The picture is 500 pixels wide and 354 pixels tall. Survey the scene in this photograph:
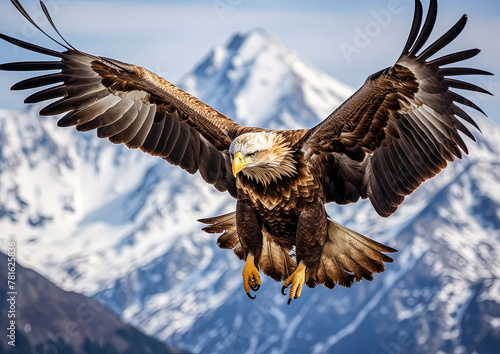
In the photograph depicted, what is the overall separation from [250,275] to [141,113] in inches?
82.8

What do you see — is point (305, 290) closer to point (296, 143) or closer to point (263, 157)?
point (296, 143)

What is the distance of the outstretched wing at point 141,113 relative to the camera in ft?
30.9

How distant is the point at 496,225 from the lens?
172 m

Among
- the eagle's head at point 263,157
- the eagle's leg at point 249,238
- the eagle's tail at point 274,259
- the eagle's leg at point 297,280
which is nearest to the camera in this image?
the eagle's head at point 263,157

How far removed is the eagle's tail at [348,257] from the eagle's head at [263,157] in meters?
1.01

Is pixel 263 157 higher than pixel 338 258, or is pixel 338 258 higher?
pixel 263 157

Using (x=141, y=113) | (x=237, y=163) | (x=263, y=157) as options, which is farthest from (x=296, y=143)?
(x=141, y=113)

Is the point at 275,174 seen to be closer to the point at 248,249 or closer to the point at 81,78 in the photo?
the point at 248,249

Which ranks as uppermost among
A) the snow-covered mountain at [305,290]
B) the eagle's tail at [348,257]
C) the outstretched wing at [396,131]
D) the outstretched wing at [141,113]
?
the outstretched wing at [141,113]

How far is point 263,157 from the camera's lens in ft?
27.5

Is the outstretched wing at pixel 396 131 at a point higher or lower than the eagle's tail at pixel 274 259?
higher

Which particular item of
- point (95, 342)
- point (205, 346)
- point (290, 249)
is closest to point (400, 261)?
point (205, 346)

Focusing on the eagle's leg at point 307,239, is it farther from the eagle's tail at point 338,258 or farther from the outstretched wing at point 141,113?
the outstretched wing at point 141,113

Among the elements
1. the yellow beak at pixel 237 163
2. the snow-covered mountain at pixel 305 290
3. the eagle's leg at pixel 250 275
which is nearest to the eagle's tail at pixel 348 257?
the eagle's leg at pixel 250 275
